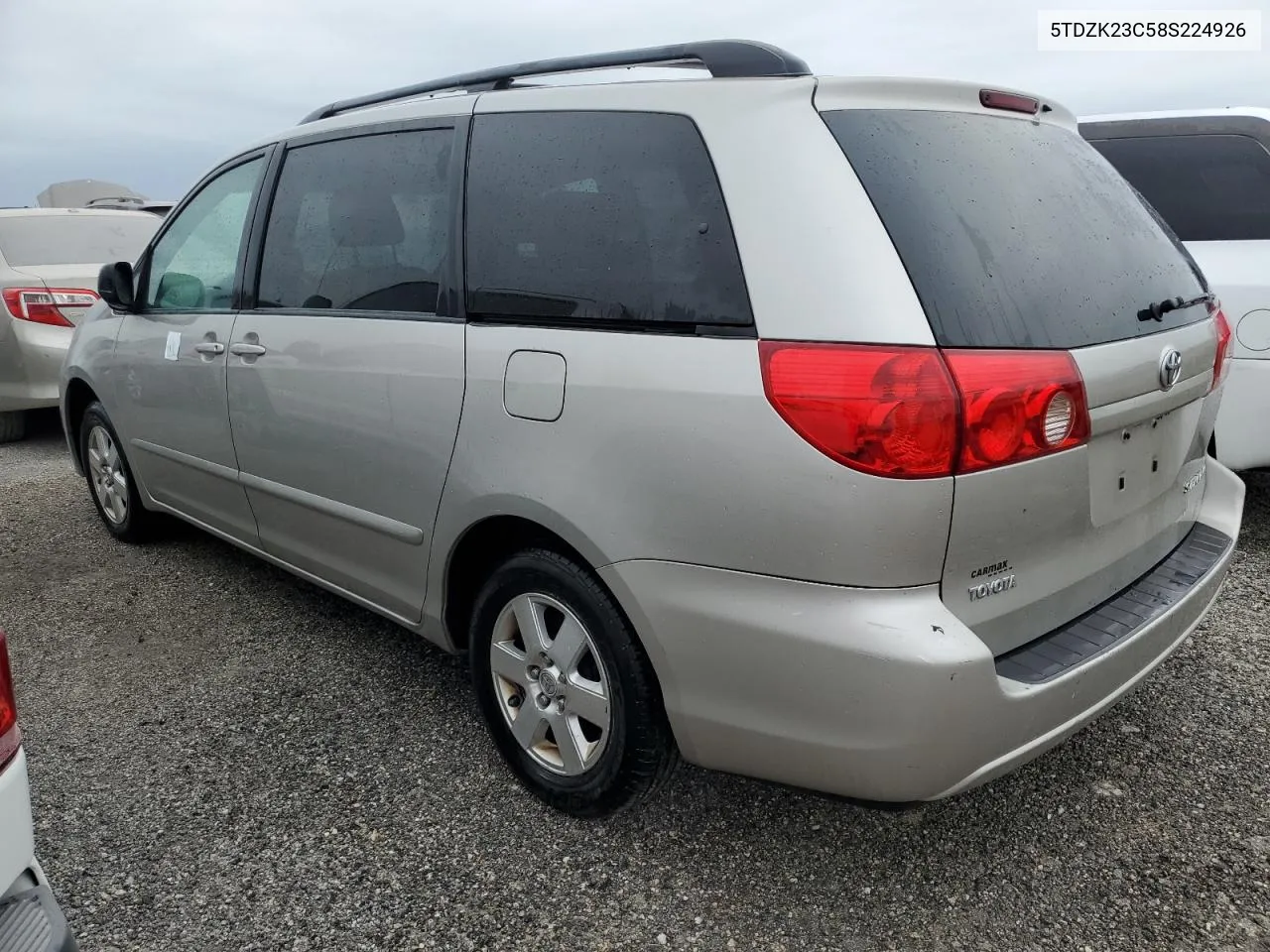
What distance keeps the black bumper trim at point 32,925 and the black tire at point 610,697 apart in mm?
1060

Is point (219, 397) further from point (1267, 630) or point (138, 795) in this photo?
point (1267, 630)

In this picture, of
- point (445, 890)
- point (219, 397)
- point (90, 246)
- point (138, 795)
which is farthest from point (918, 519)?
point (90, 246)

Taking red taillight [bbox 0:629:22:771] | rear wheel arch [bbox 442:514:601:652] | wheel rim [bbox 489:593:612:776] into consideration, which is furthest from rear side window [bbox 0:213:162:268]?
red taillight [bbox 0:629:22:771]

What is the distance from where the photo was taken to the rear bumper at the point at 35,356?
6.52 metres

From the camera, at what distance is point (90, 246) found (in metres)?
7.00

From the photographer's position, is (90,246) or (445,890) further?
(90,246)

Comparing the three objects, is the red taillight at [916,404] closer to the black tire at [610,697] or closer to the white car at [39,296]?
the black tire at [610,697]

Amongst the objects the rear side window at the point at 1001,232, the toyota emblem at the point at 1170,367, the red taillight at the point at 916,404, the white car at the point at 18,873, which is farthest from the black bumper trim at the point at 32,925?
the toyota emblem at the point at 1170,367

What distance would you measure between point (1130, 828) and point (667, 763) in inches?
43.3

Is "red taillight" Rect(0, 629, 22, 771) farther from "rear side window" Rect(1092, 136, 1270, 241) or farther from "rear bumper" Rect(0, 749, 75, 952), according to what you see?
"rear side window" Rect(1092, 136, 1270, 241)

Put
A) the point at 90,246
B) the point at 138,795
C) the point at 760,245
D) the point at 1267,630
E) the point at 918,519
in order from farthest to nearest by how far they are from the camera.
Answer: the point at 90,246, the point at 1267,630, the point at 138,795, the point at 760,245, the point at 918,519

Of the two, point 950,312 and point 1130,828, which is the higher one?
point 950,312

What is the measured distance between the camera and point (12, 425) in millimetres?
7129

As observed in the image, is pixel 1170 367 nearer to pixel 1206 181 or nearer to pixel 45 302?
pixel 1206 181
